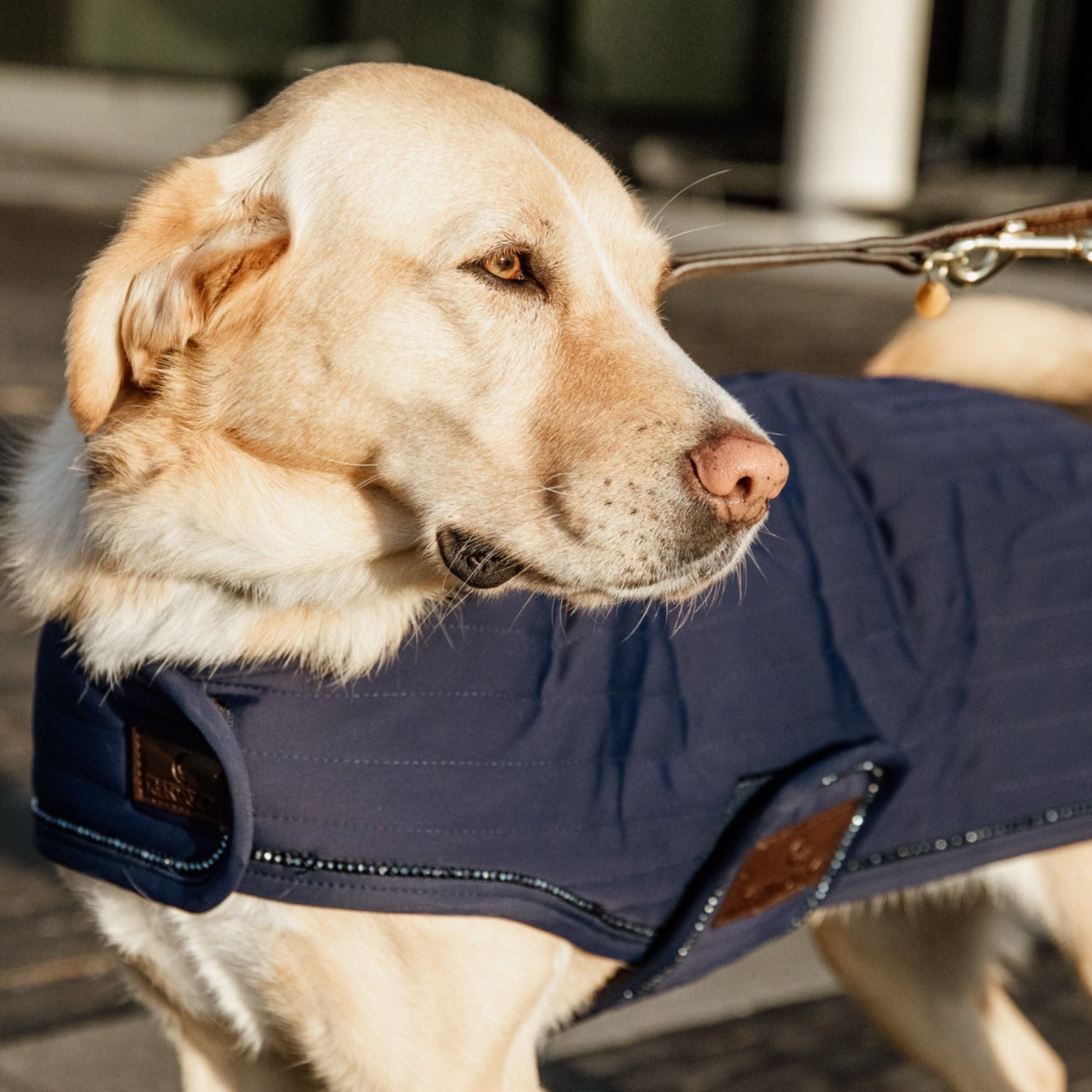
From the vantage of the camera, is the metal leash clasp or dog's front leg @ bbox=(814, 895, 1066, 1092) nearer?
the metal leash clasp

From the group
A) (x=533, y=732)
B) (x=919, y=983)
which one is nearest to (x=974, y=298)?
(x=919, y=983)

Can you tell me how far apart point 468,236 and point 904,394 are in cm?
102

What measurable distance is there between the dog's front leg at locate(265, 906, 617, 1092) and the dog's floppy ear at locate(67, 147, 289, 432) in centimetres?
74

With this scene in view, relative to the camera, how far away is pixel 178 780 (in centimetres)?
202

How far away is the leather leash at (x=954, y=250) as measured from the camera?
2.63 m

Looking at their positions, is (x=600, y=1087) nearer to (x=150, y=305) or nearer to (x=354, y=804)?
(x=354, y=804)

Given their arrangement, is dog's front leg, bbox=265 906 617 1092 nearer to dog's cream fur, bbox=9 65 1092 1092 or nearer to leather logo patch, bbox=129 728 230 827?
dog's cream fur, bbox=9 65 1092 1092

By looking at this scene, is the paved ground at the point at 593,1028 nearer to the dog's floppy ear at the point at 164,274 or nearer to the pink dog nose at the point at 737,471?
the dog's floppy ear at the point at 164,274

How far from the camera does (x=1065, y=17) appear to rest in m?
15.9

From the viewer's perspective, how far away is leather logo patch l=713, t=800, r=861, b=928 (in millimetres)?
2266

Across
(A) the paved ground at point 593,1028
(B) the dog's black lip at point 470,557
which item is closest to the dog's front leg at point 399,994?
(B) the dog's black lip at point 470,557

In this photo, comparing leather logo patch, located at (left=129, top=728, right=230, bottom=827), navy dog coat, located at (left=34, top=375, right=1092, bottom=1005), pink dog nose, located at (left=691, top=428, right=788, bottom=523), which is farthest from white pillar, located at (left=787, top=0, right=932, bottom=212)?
leather logo patch, located at (left=129, top=728, right=230, bottom=827)

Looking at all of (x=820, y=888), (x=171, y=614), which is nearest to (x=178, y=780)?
(x=171, y=614)

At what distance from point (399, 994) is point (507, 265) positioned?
3.22 ft
